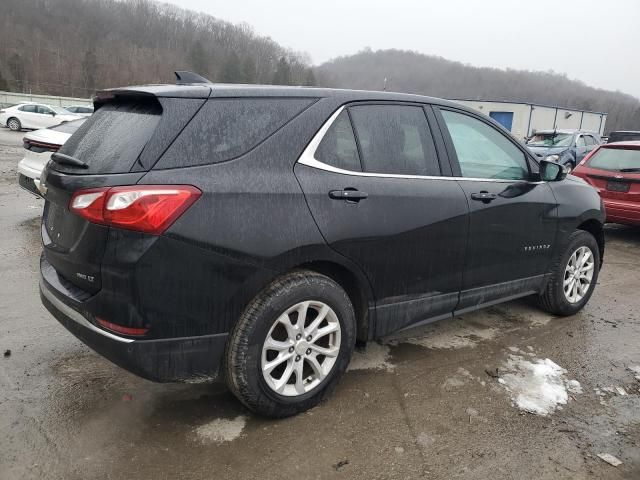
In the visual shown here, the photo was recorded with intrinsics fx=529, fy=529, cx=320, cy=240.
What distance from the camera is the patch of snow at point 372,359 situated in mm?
3502

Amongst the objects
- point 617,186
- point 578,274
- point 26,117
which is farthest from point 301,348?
point 26,117

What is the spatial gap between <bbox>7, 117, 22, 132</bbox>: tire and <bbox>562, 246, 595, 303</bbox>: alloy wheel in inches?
1128

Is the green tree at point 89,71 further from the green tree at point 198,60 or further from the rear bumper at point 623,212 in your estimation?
the rear bumper at point 623,212

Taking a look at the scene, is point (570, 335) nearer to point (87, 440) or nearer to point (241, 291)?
point (241, 291)

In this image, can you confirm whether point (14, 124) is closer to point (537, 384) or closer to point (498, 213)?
point (498, 213)

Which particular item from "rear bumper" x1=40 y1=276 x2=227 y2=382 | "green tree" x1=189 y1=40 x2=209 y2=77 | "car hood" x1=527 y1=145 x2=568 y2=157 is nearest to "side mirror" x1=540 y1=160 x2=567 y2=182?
"rear bumper" x1=40 y1=276 x2=227 y2=382

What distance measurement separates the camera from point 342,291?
9.53 feet

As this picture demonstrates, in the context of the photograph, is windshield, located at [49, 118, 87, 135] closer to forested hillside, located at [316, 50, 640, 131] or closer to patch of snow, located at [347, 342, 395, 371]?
patch of snow, located at [347, 342, 395, 371]

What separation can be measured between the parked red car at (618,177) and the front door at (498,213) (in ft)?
12.8

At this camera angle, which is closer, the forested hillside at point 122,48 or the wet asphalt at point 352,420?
the wet asphalt at point 352,420

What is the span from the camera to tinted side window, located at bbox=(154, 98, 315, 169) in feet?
8.04

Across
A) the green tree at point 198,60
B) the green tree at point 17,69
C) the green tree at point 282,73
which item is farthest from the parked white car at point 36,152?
A: the green tree at point 198,60

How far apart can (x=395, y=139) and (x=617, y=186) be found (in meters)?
5.67

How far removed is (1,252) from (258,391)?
14.1 feet
